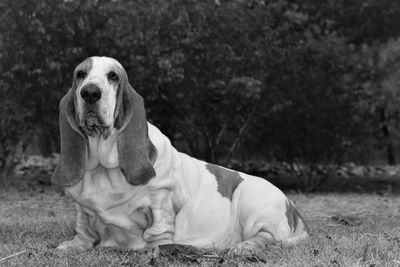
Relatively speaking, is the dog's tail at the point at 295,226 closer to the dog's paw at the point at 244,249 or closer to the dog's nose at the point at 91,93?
the dog's paw at the point at 244,249

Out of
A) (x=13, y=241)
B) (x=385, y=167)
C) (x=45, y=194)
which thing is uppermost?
(x=13, y=241)

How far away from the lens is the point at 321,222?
625 cm

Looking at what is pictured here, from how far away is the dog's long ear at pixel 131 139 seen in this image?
403 centimetres

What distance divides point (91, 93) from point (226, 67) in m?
6.28

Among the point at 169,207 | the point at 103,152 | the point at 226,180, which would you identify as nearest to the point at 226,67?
the point at 226,180

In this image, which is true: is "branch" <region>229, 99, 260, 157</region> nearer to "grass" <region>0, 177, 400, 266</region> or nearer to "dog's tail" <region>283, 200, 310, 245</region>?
"grass" <region>0, 177, 400, 266</region>

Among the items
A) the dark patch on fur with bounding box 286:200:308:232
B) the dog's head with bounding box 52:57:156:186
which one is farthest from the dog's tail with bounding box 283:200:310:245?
the dog's head with bounding box 52:57:156:186

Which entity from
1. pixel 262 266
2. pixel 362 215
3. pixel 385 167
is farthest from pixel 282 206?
pixel 385 167

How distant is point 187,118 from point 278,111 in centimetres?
152

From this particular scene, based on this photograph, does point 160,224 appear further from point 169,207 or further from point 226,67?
point 226,67

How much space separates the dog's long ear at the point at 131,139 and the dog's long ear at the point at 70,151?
10.1 inches

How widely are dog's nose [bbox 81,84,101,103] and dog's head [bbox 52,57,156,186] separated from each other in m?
0.08

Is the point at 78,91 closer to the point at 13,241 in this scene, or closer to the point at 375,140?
the point at 13,241

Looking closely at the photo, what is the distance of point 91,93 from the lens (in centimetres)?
379
